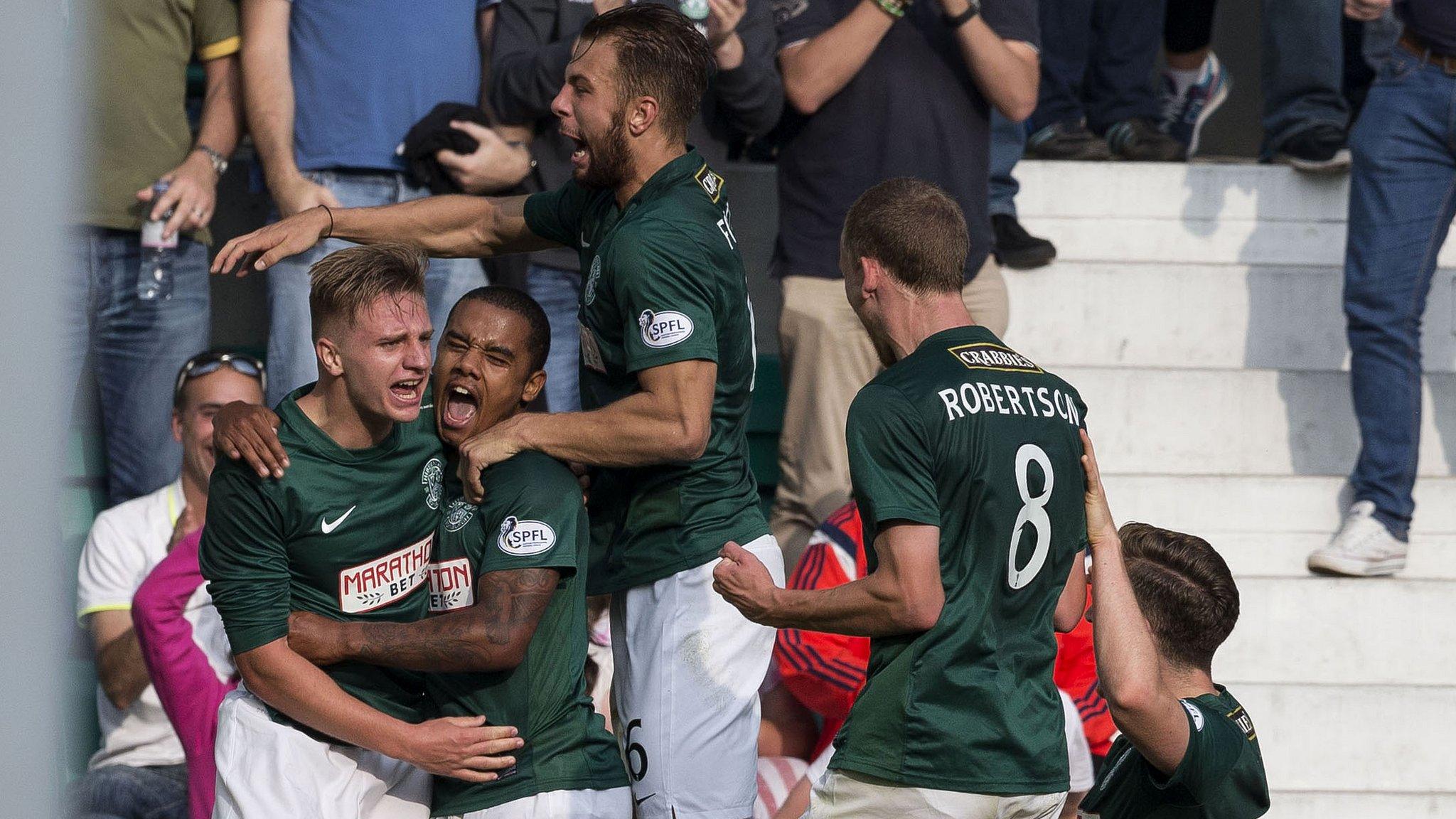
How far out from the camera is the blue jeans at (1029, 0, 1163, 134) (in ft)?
20.2

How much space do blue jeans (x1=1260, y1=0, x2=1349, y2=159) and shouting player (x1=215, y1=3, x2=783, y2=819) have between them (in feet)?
12.1

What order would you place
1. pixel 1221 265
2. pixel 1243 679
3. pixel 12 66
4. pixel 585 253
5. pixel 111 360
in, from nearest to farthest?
pixel 12 66 < pixel 585 253 < pixel 111 360 < pixel 1243 679 < pixel 1221 265

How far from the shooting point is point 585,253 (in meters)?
3.12

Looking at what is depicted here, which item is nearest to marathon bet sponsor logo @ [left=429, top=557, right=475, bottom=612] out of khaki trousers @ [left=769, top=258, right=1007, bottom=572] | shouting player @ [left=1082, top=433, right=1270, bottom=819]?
shouting player @ [left=1082, top=433, right=1270, bottom=819]

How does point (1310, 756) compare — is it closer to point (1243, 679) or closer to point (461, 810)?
point (1243, 679)

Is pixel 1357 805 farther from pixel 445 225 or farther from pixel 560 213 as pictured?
pixel 445 225

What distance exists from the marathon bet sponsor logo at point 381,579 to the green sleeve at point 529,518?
0.18 meters

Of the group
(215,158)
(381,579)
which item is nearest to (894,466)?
(381,579)

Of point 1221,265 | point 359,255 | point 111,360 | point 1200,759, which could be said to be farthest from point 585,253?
point 1221,265

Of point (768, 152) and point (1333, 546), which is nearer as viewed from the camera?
point (1333, 546)

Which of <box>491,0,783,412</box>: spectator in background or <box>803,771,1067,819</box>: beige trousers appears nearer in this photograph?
<box>803,771,1067,819</box>: beige trousers

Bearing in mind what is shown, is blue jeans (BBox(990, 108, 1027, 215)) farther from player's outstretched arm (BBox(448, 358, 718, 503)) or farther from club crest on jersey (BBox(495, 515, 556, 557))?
club crest on jersey (BBox(495, 515, 556, 557))

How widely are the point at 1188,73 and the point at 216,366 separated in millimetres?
4497

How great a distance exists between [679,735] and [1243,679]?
262 cm
